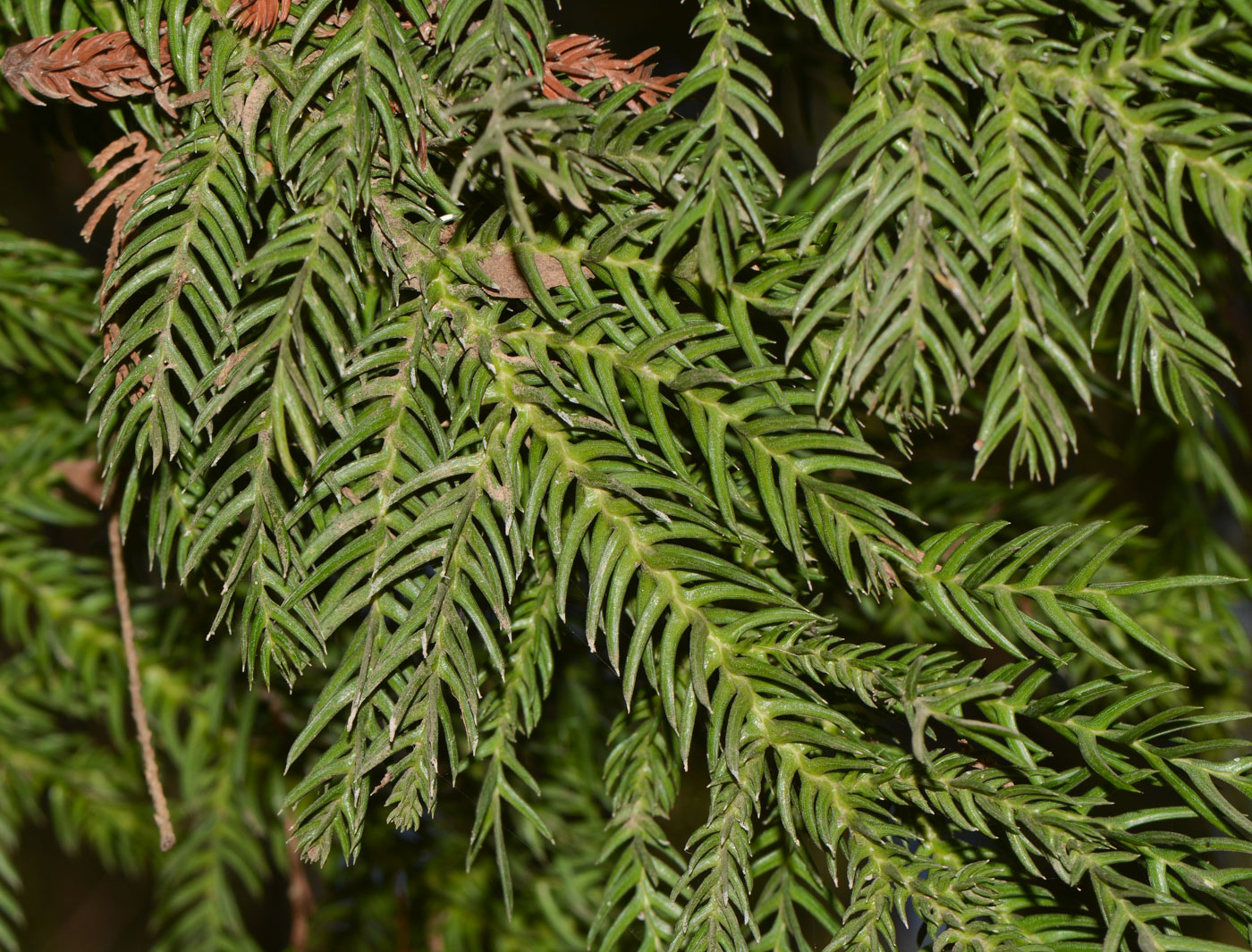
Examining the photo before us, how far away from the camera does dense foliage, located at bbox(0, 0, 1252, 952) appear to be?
0.89 feet

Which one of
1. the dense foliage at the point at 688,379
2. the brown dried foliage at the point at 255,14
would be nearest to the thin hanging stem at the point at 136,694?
the dense foliage at the point at 688,379

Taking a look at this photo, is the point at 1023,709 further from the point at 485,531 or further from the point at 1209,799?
the point at 485,531

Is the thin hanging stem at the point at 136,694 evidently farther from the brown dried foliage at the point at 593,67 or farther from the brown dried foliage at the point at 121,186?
the brown dried foliage at the point at 593,67

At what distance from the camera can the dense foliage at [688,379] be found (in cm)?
27

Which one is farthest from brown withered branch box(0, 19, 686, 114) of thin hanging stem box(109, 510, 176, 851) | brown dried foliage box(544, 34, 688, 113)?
thin hanging stem box(109, 510, 176, 851)

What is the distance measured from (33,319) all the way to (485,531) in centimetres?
35

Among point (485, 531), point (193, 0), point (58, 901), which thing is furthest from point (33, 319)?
point (58, 901)

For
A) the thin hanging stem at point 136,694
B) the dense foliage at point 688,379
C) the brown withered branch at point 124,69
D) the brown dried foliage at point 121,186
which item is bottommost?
the thin hanging stem at point 136,694

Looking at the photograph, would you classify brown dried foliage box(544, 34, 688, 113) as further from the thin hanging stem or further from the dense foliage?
the thin hanging stem

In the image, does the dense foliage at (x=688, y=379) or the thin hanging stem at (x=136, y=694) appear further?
the thin hanging stem at (x=136, y=694)

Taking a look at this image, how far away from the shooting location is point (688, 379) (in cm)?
30

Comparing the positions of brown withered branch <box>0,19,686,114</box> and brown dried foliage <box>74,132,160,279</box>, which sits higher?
brown withered branch <box>0,19,686,114</box>

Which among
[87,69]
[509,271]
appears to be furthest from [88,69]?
[509,271]

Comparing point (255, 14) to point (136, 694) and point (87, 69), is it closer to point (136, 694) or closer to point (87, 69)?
point (87, 69)
